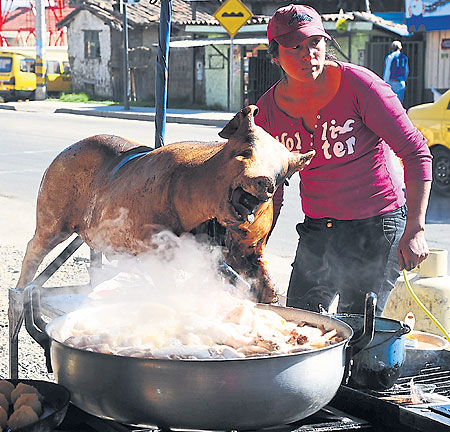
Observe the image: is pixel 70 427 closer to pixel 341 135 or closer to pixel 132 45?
pixel 341 135

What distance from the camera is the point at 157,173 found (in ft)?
10.2

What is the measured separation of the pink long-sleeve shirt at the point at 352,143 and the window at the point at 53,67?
3734 centimetres

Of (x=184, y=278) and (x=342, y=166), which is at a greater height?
(x=342, y=166)

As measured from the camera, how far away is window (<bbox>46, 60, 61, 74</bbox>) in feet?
131

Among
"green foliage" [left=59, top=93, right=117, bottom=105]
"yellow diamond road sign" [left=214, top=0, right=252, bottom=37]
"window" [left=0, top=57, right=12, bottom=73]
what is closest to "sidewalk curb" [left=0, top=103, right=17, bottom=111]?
"window" [left=0, top=57, right=12, bottom=73]

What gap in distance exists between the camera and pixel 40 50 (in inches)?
1267

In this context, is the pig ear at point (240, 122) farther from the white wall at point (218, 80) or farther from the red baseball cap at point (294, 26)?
the white wall at point (218, 80)

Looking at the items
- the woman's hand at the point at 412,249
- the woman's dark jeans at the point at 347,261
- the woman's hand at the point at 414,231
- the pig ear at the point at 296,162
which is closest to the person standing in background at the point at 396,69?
the woman's dark jeans at the point at 347,261

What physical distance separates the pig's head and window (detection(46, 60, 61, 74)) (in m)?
38.4

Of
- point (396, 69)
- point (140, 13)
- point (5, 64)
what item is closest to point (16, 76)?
point (5, 64)

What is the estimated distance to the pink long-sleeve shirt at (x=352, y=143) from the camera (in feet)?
11.3

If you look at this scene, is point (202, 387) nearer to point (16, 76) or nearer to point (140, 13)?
point (16, 76)

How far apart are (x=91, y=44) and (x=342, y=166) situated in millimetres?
35543

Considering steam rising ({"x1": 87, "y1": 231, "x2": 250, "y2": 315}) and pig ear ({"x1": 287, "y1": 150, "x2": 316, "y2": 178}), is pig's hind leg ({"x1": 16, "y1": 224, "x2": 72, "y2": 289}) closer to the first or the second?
steam rising ({"x1": 87, "y1": 231, "x2": 250, "y2": 315})
